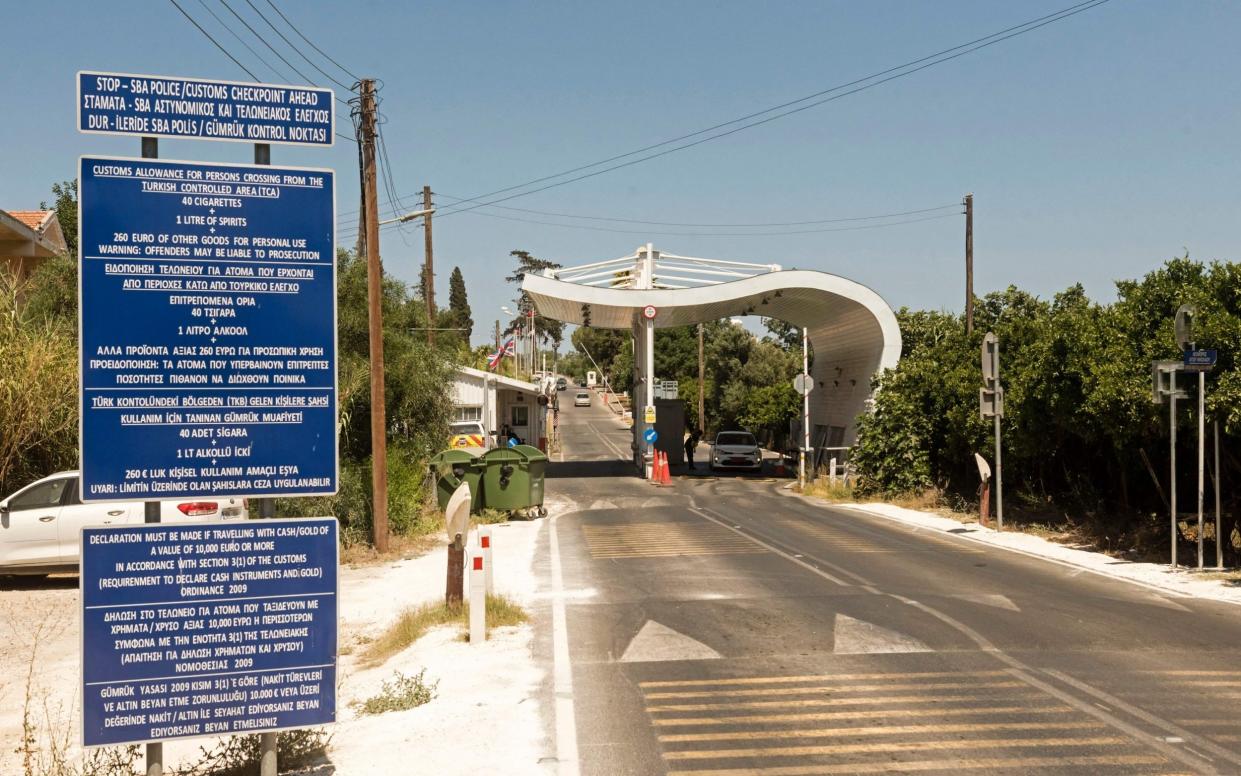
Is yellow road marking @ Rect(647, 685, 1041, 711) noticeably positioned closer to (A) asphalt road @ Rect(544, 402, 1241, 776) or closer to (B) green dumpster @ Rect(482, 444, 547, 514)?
(A) asphalt road @ Rect(544, 402, 1241, 776)

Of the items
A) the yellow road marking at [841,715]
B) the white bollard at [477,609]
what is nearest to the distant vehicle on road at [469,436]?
the white bollard at [477,609]

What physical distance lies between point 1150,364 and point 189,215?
14381 mm

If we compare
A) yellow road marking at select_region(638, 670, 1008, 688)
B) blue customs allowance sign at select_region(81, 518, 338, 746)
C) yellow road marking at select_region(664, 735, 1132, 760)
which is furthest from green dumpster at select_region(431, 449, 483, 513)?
blue customs allowance sign at select_region(81, 518, 338, 746)

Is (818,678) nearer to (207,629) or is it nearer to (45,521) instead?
(207,629)

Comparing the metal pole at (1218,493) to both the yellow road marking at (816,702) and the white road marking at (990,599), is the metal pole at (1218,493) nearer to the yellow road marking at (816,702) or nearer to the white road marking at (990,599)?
the white road marking at (990,599)

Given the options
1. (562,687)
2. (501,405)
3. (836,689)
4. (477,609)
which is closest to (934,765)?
(836,689)

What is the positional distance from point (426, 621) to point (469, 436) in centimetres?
2542

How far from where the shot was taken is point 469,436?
36.8 meters

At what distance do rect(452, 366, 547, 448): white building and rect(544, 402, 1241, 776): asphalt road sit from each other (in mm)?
26736

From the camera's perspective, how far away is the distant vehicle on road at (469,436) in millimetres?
36000

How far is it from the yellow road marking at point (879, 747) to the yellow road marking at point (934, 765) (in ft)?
0.83

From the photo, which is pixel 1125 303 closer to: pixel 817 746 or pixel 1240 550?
pixel 1240 550

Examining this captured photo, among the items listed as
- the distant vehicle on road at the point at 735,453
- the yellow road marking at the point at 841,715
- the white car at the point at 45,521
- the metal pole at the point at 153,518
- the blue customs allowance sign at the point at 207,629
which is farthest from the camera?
the distant vehicle on road at the point at 735,453

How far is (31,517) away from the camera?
1484 cm
